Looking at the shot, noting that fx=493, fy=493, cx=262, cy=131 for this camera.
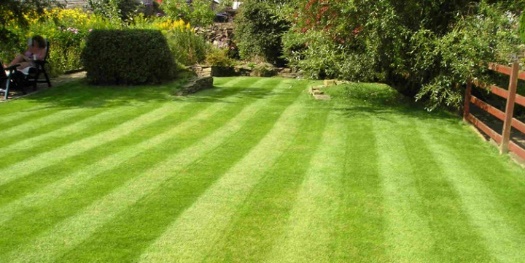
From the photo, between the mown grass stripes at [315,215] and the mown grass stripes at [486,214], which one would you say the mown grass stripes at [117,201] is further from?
the mown grass stripes at [486,214]

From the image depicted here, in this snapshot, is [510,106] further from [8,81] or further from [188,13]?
[188,13]

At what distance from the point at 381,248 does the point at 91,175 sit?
10.3 feet

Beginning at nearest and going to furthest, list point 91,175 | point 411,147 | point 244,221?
point 244,221 < point 91,175 < point 411,147

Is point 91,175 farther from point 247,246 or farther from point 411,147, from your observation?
point 411,147

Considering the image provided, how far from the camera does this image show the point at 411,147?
6.92 m

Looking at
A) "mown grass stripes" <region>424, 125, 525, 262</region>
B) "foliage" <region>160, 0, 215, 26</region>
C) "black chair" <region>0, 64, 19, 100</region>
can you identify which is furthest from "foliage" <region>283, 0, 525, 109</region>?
"foliage" <region>160, 0, 215, 26</region>

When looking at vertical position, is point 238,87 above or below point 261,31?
below

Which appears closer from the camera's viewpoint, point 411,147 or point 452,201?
point 452,201

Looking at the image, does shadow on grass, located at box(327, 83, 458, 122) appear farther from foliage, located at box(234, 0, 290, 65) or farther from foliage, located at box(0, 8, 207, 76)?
foliage, located at box(0, 8, 207, 76)

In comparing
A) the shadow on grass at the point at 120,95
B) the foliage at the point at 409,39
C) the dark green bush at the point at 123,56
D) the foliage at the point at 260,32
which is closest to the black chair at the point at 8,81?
the shadow on grass at the point at 120,95

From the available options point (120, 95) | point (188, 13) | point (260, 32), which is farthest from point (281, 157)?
point (188, 13)

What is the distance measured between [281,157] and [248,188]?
1.26m

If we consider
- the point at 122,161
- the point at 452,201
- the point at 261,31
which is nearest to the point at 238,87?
the point at 261,31

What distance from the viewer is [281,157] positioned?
20.3ft
